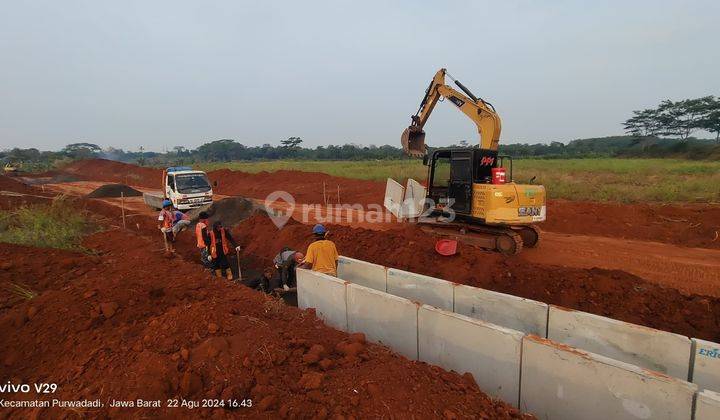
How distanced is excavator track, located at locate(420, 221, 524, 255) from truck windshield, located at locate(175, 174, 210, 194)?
9093 millimetres

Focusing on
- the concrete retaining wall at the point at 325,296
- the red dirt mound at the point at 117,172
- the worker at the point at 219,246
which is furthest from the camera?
the red dirt mound at the point at 117,172

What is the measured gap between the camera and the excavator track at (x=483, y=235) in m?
8.32

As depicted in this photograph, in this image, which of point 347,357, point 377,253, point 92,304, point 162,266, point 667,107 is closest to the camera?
point 347,357

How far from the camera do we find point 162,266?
6.80 m

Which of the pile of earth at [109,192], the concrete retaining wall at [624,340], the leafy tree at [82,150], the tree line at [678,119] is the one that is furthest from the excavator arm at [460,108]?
the leafy tree at [82,150]

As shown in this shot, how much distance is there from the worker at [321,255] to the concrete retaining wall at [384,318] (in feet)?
2.48

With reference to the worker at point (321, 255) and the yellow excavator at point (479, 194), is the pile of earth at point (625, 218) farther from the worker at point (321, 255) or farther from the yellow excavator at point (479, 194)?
the worker at point (321, 255)

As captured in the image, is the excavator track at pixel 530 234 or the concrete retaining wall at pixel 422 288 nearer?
the concrete retaining wall at pixel 422 288

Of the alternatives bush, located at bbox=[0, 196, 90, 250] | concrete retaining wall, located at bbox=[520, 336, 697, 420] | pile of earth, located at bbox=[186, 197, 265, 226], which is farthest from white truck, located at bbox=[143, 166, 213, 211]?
concrete retaining wall, located at bbox=[520, 336, 697, 420]

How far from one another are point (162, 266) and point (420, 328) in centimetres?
494

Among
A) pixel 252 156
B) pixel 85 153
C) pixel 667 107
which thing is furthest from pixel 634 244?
pixel 85 153

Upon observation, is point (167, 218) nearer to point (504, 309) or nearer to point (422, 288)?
point (422, 288)

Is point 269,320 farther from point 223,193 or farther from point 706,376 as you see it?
point 223,193

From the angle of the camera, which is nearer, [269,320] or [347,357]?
[347,357]
